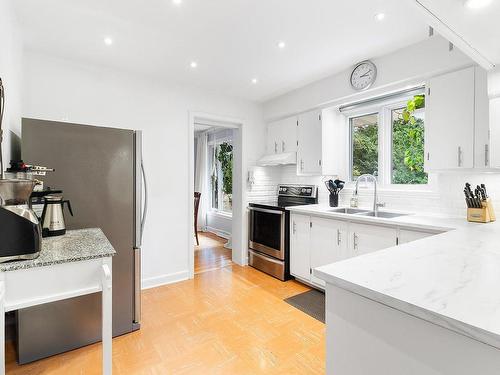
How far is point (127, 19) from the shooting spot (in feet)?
6.99

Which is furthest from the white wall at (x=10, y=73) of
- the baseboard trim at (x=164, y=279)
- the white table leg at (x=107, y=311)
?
the baseboard trim at (x=164, y=279)

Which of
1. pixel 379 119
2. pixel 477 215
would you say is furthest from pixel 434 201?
pixel 379 119

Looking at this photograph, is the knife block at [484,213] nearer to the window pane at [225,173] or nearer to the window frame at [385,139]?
the window frame at [385,139]

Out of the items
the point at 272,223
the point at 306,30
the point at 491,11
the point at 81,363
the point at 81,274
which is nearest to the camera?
the point at 491,11

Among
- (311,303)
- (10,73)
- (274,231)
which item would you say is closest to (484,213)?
(311,303)

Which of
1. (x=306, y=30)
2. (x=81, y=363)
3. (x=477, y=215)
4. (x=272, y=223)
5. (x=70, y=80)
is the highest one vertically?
(x=306, y=30)

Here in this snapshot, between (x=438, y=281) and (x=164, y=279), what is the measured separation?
312cm

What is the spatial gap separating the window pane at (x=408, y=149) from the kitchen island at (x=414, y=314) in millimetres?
1954

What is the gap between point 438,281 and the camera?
2.87ft

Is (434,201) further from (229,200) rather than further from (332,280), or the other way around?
(229,200)

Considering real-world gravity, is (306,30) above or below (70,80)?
above

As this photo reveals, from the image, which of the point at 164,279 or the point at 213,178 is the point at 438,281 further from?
the point at 213,178

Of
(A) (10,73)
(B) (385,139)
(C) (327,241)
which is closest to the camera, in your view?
(A) (10,73)

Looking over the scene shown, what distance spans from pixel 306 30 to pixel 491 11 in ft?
4.67
